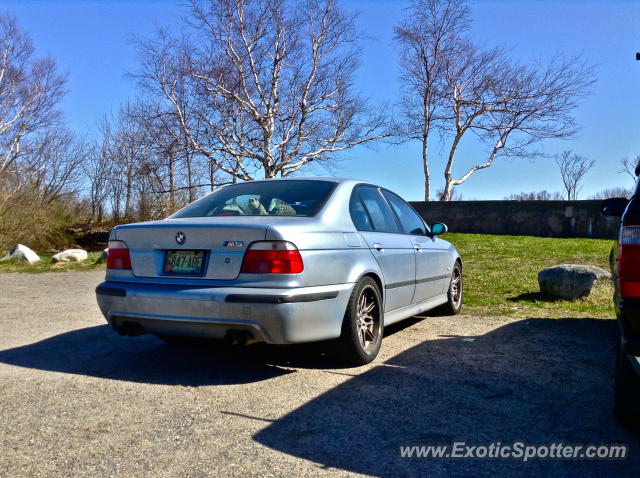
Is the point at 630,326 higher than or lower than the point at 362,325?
higher

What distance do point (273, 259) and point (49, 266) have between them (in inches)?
507

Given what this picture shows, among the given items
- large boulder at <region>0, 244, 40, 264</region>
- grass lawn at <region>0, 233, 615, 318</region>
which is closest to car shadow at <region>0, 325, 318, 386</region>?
grass lawn at <region>0, 233, 615, 318</region>

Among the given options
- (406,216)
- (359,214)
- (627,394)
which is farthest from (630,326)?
(406,216)

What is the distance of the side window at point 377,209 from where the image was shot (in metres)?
4.95

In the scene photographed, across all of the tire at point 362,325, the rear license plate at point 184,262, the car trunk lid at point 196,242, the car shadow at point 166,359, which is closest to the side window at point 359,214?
the tire at point 362,325

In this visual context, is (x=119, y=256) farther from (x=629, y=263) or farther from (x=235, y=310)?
(x=629, y=263)

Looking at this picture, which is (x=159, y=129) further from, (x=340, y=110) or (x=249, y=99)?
(x=340, y=110)

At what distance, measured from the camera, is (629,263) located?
261 centimetres

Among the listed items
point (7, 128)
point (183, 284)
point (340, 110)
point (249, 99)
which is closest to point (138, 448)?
point (183, 284)

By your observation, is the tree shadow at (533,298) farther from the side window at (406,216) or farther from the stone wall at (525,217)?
the stone wall at (525,217)

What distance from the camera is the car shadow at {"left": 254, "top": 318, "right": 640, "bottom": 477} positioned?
2.60 m

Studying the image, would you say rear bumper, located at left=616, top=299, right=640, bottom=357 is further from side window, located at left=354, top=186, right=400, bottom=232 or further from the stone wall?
the stone wall

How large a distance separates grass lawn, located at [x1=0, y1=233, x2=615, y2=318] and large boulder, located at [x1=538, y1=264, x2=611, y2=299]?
4.6 inches

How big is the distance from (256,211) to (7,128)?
2621 centimetres
